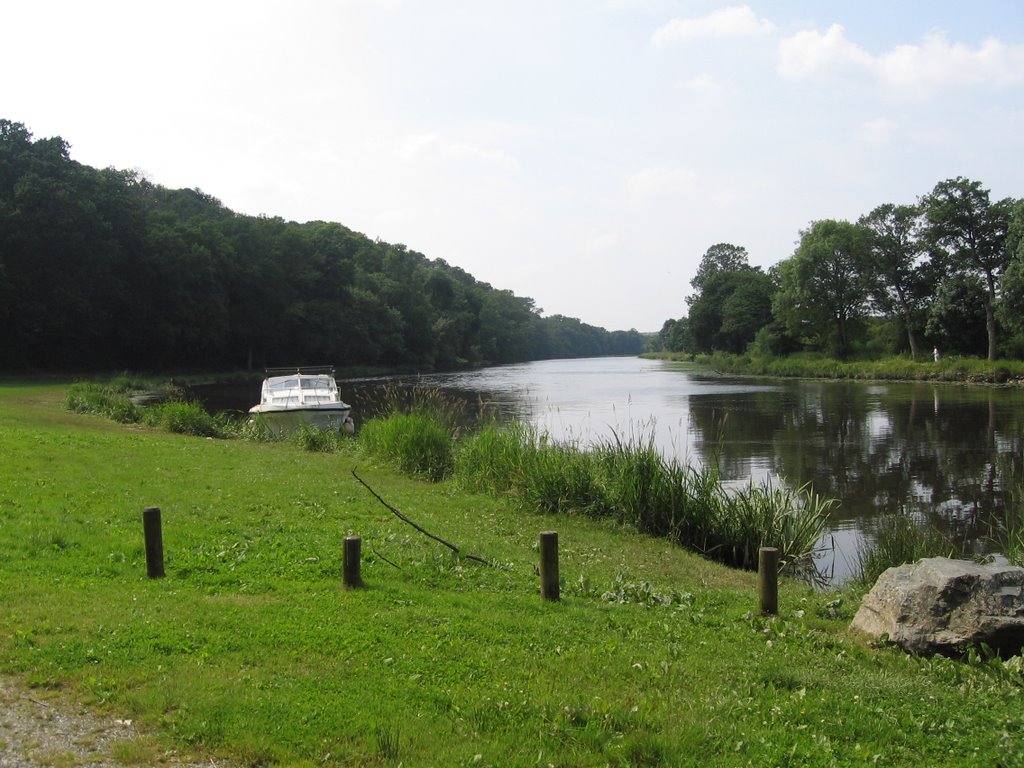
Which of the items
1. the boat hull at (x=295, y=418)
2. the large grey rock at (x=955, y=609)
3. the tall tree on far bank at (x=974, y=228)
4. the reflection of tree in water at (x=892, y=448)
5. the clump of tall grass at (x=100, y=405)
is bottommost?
the reflection of tree in water at (x=892, y=448)

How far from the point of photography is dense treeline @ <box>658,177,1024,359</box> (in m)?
53.1

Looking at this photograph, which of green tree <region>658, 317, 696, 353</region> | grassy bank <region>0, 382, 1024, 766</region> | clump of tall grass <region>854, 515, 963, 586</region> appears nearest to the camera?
grassy bank <region>0, 382, 1024, 766</region>

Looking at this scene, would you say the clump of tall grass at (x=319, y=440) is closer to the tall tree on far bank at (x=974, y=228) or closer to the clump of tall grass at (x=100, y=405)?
the clump of tall grass at (x=100, y=405)

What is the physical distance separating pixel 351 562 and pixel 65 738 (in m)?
3.36

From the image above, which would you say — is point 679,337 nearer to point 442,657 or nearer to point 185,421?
point 185,421

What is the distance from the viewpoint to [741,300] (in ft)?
305

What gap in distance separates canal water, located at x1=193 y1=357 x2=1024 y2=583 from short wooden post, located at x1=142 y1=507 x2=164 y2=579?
906 cm

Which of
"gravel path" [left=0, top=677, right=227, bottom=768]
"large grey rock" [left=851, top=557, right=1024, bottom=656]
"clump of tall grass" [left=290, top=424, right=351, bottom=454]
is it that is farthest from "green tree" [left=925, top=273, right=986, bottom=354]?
"gravel path" [left=0, top=677, right=227, bottom=768]

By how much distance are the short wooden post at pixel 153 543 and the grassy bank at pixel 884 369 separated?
165ft

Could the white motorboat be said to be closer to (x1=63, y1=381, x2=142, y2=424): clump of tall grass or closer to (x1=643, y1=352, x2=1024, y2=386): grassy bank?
(x1=63, y1=381, x2=142, y2=424): clump of tall grass

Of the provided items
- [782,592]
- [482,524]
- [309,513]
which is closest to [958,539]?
[782,592]

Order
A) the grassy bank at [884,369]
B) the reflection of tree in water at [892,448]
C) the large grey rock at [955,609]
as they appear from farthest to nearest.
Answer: the grassy bank at [884,369] → the reflection of tree in water at [892,448] → the large grey rock at [955,609]

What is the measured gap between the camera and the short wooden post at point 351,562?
7988 millimetres

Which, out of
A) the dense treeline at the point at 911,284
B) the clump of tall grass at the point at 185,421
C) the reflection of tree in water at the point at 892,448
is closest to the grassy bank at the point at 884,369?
the dense treeline at the point at 911,284
